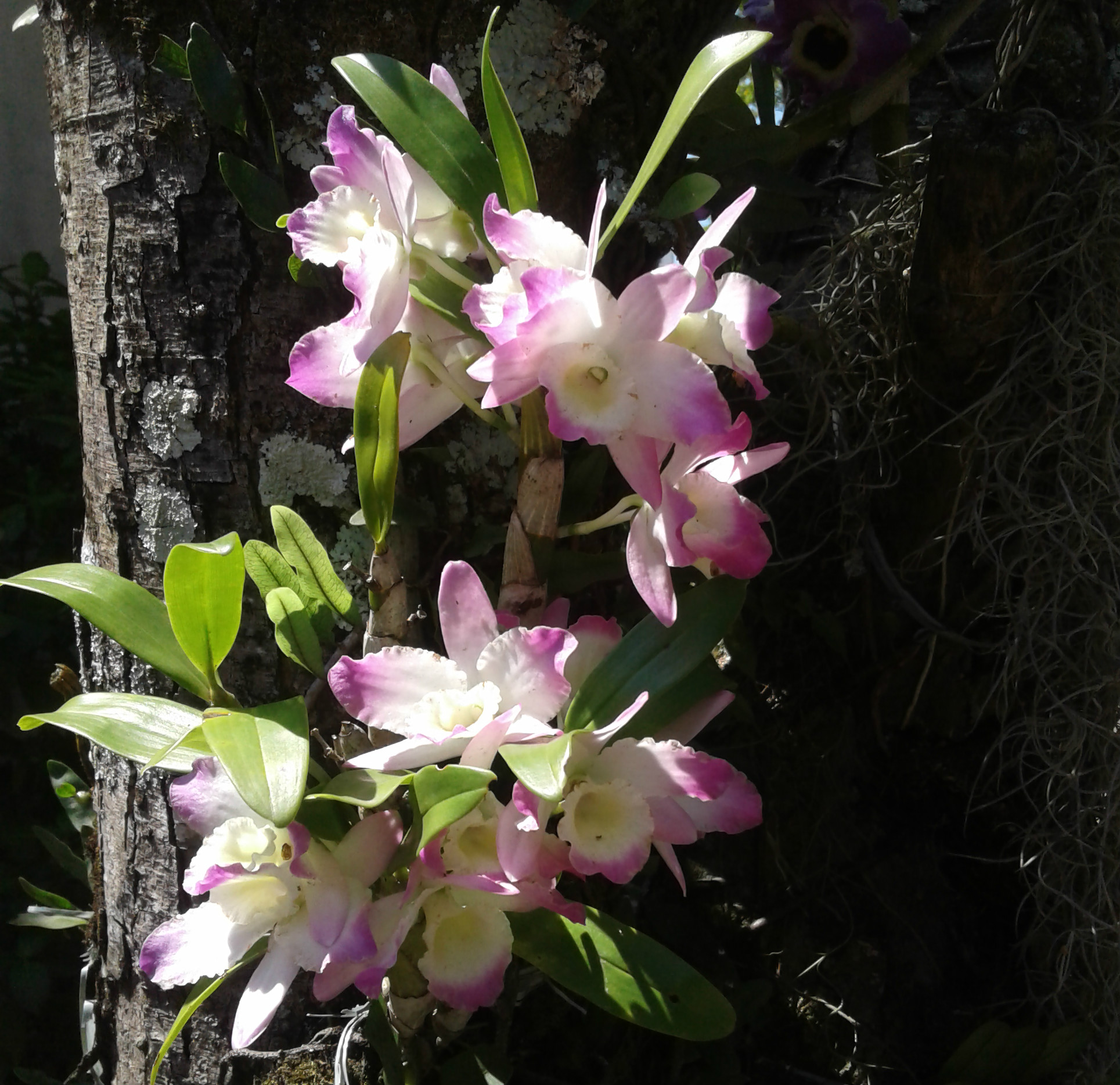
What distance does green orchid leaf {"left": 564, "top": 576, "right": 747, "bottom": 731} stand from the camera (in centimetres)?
61

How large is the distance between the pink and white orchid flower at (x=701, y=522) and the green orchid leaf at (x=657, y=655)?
0.8 inches

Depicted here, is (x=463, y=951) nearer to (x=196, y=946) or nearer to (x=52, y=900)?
(x=196, y=946)

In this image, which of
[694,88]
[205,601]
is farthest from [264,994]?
[694,88]

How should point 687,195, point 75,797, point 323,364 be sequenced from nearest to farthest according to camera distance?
point 323,364 → point 687,195 → point 75,797

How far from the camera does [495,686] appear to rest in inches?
23.1

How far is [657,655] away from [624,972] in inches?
8.6

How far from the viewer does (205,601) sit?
605mm

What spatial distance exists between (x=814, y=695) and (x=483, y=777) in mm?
704

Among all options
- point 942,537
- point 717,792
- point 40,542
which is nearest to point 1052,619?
Result: point 942,537

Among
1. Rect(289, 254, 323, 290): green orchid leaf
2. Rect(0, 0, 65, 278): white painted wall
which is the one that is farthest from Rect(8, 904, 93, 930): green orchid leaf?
Rect(0, 0, 65, 278): white painted wall

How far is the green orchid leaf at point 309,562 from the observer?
0.70 meters

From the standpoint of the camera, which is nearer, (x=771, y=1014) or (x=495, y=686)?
(x=495, y=686)

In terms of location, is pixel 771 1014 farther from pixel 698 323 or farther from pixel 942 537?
pixel 698 323

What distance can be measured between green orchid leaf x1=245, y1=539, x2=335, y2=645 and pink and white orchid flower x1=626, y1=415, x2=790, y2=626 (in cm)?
24
